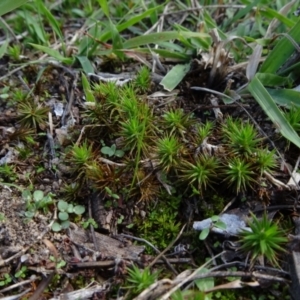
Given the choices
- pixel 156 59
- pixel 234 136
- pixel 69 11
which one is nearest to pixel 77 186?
pixel 234 136

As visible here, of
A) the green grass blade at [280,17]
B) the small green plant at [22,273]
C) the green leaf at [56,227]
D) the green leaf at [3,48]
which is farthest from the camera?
the green leaf at [3,48]

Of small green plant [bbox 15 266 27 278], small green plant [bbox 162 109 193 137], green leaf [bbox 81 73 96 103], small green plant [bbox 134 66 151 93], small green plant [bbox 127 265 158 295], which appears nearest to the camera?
small green plant [bbox 127 265 158 295]

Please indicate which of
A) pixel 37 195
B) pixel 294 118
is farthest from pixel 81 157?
pixel 294 118

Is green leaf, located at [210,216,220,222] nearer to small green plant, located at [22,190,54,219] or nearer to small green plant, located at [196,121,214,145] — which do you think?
small green plant, located at [196,121,214,145]

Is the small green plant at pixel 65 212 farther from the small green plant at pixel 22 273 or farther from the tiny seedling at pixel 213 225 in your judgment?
the tiny seedling at pixel 213 225

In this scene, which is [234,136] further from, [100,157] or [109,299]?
[109,299]

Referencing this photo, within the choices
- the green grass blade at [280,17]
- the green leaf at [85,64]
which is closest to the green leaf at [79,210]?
the green leaf at [85,64]

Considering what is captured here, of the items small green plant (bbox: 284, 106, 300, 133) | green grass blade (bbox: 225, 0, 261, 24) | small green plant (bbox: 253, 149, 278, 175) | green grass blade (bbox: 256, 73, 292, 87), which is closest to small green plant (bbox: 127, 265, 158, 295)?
small green plant (bbox: 253, 149, 278, 175)
